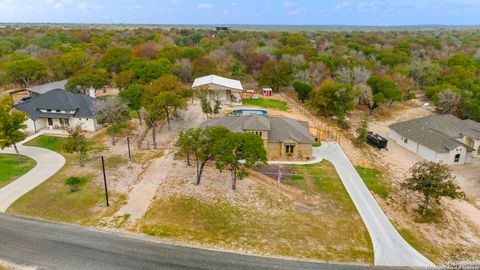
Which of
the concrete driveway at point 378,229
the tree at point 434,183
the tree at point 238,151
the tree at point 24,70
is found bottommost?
the concrete driveway at point 378,229

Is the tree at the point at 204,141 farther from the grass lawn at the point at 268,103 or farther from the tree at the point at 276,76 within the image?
the tree at the point at 276,76

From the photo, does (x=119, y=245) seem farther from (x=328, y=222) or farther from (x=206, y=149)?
(x=328, y=222)

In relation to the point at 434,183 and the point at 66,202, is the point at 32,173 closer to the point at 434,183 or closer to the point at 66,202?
the point at 66,202

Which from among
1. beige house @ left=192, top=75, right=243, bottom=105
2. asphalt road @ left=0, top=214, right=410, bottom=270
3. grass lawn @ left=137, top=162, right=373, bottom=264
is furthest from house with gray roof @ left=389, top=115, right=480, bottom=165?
beige house @ left=192, top=75, right=243, bottom=105

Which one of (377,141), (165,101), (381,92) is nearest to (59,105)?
(165,101)

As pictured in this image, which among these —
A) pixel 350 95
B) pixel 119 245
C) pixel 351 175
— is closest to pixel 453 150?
pixel 351 175

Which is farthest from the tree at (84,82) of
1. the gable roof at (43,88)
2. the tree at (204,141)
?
the tree at (204,141)

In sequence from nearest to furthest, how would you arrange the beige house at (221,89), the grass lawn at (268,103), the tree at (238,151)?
the tree at (238,151) → the grass lawn at (268,103) → the beige house at (221,89)
